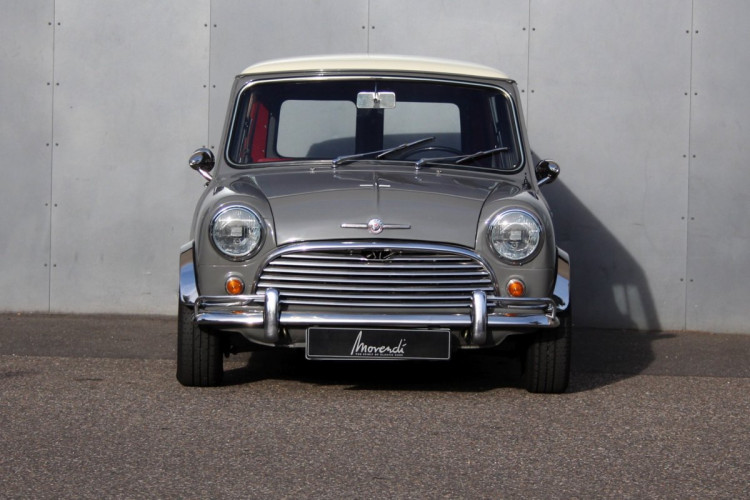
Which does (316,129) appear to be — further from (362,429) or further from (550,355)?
(362,429)

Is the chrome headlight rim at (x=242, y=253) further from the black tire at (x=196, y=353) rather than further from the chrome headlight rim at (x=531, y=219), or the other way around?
the chrome headlight rim at (x=531, y=219)

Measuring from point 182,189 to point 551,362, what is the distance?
396 centimetres

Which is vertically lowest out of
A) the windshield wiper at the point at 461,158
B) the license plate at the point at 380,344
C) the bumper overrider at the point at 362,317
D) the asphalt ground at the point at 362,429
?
the asphalt ground at the point at 362,429

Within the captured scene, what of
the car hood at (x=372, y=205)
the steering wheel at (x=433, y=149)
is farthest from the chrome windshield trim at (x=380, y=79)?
the car hood at (x=372, y=205)

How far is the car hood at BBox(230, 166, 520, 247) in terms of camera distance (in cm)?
545

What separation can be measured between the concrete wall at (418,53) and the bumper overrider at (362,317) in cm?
341

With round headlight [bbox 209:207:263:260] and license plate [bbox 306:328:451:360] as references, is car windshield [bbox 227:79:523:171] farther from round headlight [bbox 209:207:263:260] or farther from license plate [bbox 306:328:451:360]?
license plate [bbox 306:328:451:360]

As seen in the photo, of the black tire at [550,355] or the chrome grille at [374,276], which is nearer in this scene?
the chrome grille at [374,276]

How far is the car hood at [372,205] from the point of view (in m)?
5.45

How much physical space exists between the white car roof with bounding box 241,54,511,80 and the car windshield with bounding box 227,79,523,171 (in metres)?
0.08

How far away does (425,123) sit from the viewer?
677 cm

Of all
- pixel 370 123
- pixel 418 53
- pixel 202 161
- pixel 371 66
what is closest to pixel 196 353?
pixel 202 161

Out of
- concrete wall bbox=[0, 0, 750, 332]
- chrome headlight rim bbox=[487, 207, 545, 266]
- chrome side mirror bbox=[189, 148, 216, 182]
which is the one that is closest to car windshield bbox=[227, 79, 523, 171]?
chrome side mirror bbox=[189, 148, 216, 182]

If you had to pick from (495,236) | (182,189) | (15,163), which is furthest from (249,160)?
(15,163)
